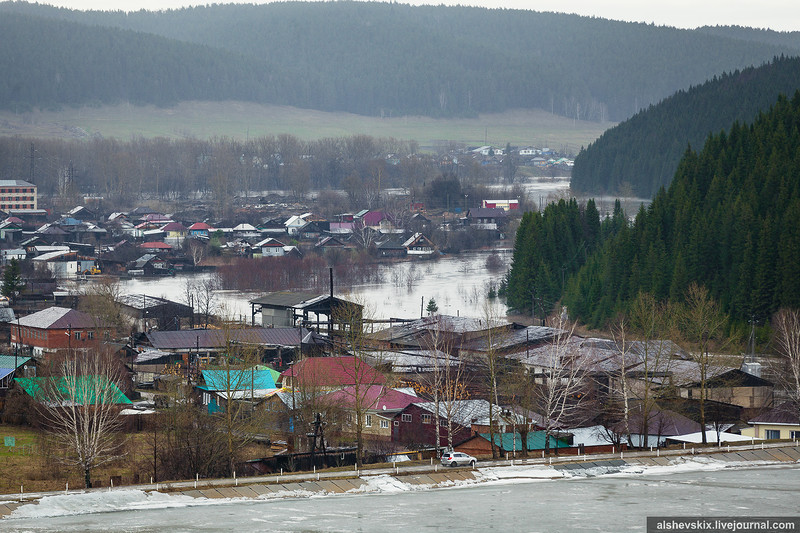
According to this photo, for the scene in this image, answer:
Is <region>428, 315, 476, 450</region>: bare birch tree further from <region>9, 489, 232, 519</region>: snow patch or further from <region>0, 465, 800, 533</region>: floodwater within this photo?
<region>9, 489, 232, 519</region>: snow patch

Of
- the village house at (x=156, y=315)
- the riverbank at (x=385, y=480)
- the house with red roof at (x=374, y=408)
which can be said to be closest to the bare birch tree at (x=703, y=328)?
the riverbank at (x=385, y=480)

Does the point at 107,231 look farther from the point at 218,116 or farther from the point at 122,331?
the point at 218,116

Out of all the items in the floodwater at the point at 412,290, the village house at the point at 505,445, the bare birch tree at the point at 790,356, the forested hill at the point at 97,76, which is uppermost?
the forested hill at the point at 97,76

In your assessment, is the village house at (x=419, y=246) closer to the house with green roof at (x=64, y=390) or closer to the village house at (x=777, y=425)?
the house with green roof at (x=64, y=390)

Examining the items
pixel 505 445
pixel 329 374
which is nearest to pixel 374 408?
pixel 329 374

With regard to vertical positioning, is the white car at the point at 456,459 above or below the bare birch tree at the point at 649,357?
below

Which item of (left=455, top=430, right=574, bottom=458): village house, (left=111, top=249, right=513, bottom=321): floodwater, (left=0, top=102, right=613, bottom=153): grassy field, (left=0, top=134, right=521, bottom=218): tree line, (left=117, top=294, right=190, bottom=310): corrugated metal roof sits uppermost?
(left=0, top=102, right=613, bottom=153): grassy field

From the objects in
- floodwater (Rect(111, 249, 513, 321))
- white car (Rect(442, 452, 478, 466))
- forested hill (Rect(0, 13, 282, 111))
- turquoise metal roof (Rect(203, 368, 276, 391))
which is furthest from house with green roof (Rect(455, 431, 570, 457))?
forested hill (Rect(0, 13, 282, 111))
